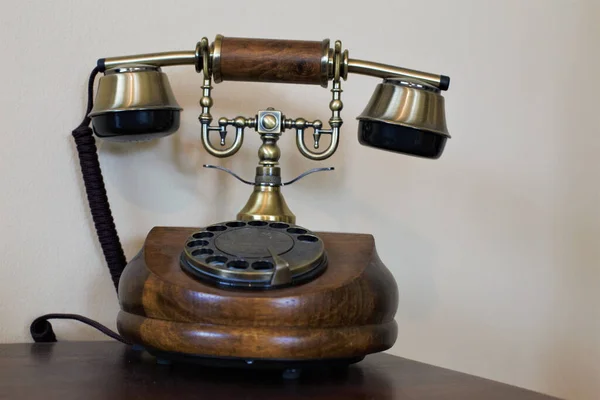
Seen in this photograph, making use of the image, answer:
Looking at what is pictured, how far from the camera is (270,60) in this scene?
0.84 metres

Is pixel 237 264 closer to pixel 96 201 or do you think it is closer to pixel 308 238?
pixel 308 238

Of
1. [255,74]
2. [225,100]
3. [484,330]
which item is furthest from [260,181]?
[484,330]

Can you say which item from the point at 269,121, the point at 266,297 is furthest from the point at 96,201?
the point at 266,297

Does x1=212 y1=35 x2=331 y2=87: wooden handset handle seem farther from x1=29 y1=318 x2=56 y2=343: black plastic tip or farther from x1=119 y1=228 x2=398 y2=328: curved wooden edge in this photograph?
x1=29 y1=318 x2=56 y2=343: black plastic tip

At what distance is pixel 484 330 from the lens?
119 cm

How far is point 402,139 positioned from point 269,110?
0.57 feet

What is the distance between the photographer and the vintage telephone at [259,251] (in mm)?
658

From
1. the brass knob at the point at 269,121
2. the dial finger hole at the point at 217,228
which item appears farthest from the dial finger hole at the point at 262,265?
the brass knob at the point at 269,121

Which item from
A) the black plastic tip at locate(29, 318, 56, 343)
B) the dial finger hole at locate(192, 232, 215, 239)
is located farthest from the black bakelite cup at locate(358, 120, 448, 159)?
the black plastic tip at locate(29, 318, 56, 343)

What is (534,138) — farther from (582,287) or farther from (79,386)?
(79,386)

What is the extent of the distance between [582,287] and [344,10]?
652mm

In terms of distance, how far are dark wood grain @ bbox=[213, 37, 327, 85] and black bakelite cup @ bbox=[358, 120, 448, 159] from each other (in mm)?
96

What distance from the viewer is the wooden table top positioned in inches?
25.2

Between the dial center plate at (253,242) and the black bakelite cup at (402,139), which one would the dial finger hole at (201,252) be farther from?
the black bakelite cup at (402,139)
